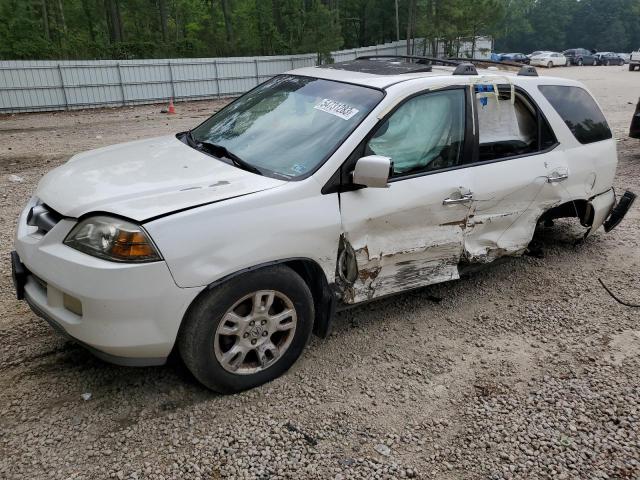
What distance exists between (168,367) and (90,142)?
990cm

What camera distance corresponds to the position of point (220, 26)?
111ft

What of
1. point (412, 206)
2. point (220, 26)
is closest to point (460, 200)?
point (412, 206)

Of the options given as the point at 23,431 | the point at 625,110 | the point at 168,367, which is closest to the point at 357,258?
the point at 168,367

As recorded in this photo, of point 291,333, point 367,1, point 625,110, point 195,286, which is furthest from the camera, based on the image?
point 367,1

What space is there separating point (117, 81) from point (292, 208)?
19.7 m

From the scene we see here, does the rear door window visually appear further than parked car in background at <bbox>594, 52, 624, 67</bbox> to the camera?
No

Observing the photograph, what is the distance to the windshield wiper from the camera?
3.24 m

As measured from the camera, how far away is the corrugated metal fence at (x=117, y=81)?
59.4 feet

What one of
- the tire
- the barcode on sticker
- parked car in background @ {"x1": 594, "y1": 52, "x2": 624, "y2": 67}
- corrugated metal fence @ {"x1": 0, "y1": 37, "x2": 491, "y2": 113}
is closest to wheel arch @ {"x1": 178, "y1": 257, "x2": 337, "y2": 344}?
the tire

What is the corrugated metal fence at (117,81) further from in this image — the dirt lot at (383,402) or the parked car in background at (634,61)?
the parked car in background at (634,61)

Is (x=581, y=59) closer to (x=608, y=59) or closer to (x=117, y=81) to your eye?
(x=608, y=59)

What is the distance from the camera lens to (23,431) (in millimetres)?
2730

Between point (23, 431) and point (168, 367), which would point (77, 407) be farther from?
point (168, 367)

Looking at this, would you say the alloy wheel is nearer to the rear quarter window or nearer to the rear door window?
the rear door window
